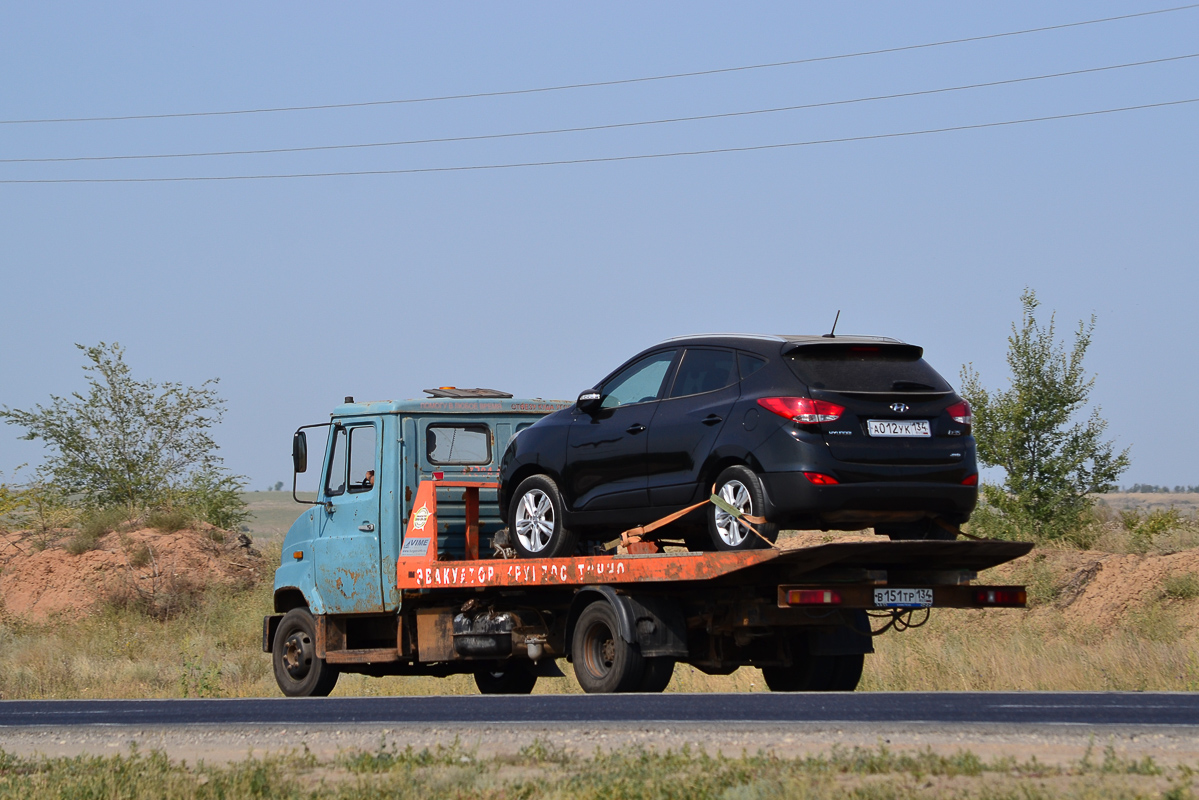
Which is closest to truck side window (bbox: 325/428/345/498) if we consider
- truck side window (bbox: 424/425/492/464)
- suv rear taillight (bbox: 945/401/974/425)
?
truck side window (bbox: 424/425/492/464)

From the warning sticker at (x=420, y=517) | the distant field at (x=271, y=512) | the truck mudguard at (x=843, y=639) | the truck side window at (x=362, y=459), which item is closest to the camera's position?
the truck mudguard at (x=843, y=639)

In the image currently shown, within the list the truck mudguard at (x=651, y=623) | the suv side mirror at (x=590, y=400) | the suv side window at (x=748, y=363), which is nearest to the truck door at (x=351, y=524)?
the suv side mirror at (x=590, y=400)

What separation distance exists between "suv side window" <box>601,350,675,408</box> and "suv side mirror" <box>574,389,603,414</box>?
0.08 meters

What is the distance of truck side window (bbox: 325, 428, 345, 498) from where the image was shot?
47.4 feet

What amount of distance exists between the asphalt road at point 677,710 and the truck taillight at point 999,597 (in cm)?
86

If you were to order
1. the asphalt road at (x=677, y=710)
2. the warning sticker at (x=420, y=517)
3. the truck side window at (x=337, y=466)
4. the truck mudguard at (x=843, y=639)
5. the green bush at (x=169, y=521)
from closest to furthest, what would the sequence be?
the asphalt road at (x=677, y=710) < the truck mudguard at (x=843, y=639) < the warning sticker at (x=420, y=517) < the truck side window at (x=337, y=466) < the green bush at (x=169, y=521)

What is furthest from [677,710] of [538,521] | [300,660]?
[300,660]

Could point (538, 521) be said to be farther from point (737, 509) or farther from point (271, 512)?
point (271, 512)

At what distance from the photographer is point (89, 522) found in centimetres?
2939

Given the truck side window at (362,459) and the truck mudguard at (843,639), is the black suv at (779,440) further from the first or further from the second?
the truck side window at (362,459)

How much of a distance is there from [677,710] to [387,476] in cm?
586

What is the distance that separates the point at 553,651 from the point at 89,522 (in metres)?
19.3

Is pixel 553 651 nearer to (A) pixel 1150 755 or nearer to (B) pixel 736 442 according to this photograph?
(B) pixel 736 442

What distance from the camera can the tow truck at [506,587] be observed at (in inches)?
416
